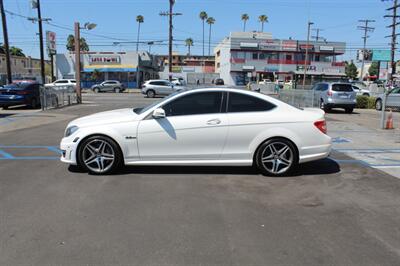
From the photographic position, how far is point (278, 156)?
6379 millimetres

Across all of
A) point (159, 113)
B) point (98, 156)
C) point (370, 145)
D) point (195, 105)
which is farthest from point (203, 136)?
point (370, 145)

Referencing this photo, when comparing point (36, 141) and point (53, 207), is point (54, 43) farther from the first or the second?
point (53, 207)

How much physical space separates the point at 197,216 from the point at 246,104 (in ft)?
8.33

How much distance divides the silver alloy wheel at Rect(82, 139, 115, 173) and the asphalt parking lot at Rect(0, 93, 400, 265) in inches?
8.1

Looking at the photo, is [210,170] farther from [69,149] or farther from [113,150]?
[69,149]

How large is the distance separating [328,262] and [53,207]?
11.1ft

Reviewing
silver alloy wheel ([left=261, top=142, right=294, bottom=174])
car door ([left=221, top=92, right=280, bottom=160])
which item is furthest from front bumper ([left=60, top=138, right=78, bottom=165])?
silver alloy wheel ([left=261, top=142, right=294, bottom=174])

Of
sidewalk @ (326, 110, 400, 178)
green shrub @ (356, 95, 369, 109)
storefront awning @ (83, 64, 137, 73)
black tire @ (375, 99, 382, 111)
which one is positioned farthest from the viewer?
storefront awning @ (83, 64, 137, 73)

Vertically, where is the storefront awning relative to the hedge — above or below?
above

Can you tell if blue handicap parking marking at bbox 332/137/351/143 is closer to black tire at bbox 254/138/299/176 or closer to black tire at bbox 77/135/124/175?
black tire at bbox 254/138/299/176

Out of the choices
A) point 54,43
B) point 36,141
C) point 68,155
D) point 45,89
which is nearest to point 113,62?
point 54,43

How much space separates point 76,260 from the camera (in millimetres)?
3455

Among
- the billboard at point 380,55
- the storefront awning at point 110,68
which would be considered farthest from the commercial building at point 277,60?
the billboard at point 380,55

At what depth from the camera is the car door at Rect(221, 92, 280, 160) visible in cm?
624
